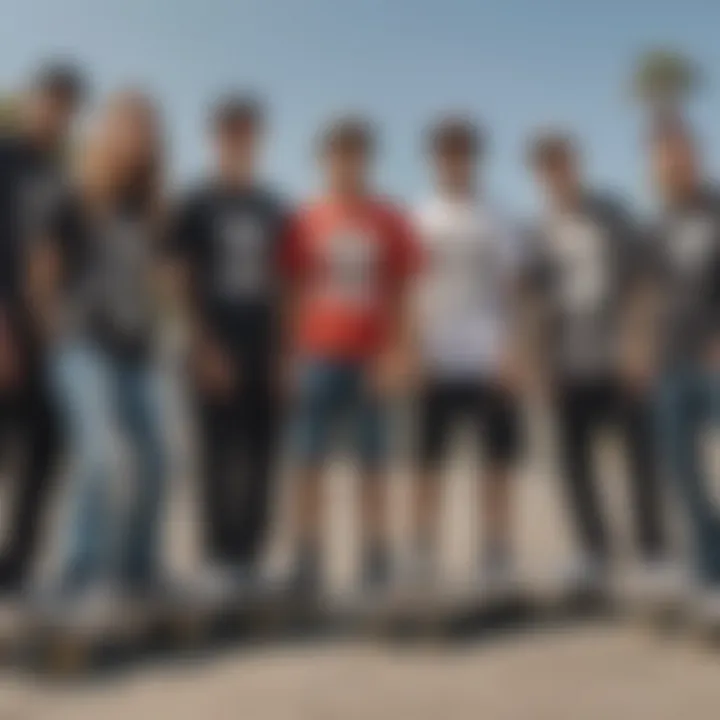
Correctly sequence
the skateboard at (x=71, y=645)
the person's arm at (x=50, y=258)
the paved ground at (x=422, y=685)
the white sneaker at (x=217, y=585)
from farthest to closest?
the white sneaker at (x=217, y=585) < the person's arm at (x=50, y=258) < the skateboard at (x=71, y=645) < the paved ground at (x=422, y=685)

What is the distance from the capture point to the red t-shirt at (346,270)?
13.5 ft

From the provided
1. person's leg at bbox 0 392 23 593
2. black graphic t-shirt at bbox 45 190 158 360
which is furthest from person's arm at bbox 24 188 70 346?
person's leg at bbox 0 392 23 593

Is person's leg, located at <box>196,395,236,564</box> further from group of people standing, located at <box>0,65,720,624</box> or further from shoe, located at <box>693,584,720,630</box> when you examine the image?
shoe, located at <box>693,584,720,630</box>

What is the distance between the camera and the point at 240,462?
425 cm

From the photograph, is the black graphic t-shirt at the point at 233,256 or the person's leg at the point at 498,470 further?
the person's leg at the point at 498,470

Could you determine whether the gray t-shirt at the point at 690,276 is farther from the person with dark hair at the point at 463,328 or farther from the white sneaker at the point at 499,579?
the white sneaker at the point at 499,579

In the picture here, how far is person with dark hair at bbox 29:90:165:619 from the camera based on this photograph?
376 centimetres

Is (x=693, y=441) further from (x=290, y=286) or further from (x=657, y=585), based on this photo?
(x=290, y=286)

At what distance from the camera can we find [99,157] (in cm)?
385

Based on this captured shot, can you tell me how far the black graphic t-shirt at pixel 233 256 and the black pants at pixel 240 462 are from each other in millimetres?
156

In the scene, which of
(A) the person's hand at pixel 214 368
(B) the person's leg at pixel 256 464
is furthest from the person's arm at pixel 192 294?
(B) the person's leg at pixel 256 464

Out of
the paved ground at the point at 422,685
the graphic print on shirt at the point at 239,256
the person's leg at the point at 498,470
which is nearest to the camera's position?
the paved ground at the point at 422,685

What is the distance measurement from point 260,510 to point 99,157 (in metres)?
1.40

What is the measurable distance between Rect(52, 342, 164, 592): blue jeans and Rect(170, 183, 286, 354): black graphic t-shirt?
0.39m
